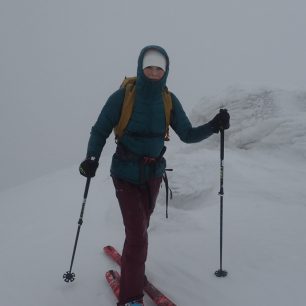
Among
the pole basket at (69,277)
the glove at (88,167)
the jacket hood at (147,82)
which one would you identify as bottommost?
the pole basket at (69,277)

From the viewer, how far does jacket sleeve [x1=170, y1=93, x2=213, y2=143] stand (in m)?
5.39

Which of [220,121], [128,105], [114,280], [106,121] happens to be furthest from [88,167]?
[220,121]

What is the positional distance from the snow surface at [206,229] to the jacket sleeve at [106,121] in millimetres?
2206

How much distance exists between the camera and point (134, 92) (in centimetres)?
491

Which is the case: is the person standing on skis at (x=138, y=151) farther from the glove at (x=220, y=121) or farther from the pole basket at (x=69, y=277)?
the pole basket at (x=69, y=277)

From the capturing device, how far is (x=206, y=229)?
738cm

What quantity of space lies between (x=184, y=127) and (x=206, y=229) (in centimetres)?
283

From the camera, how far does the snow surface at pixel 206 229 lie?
5301mm

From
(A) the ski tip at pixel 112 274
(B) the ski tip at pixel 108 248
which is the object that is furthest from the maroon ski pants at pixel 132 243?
(B) the ski tip at pixel 108 248

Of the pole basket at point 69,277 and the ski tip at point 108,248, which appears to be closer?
the pole basket at point 69,277

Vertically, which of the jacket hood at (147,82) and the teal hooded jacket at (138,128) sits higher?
the jacket hood at (147,82)

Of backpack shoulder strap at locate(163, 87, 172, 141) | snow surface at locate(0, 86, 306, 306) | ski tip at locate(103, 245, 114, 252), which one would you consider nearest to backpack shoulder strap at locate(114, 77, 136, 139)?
backpack shoulder strap at locate(163, 87, 172, 141)

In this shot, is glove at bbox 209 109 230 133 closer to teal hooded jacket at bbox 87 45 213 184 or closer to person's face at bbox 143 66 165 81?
teal hooded jacket at bbox 87 45 213 184

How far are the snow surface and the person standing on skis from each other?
2.99 ft
